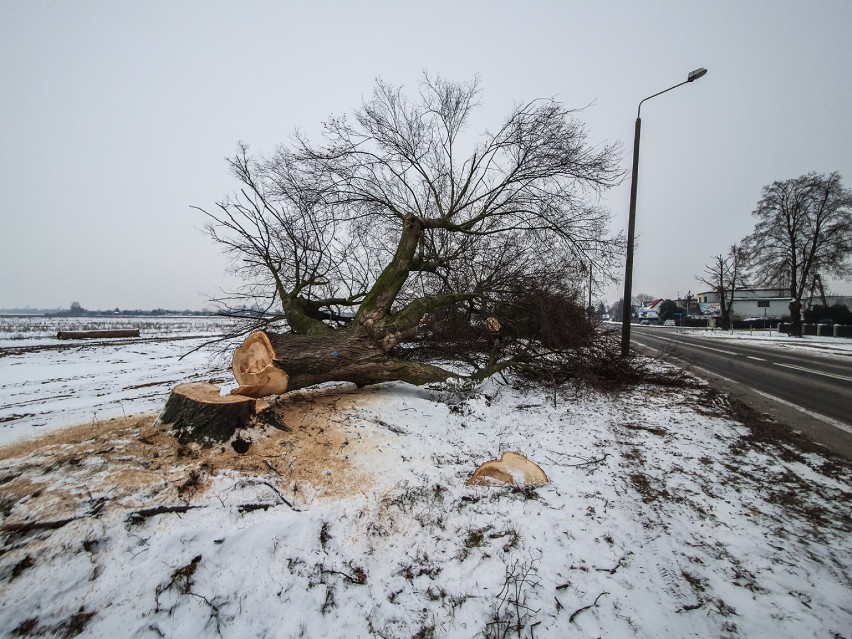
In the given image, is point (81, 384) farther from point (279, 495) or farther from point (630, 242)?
point (630, 242)

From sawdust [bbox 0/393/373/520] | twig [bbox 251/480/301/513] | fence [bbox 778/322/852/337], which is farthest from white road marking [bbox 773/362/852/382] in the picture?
fence [bbox 778/322/852/337]

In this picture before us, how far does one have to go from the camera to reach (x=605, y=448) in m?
3.78

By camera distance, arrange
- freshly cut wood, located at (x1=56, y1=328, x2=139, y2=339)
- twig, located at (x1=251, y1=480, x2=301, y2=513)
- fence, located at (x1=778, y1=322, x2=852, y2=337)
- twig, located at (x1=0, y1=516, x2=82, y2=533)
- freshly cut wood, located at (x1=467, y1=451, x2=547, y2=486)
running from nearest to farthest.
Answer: twig, located at (x1=0, y1=516, x2=82, y2=533) < twig, located at (x1=251, y1=480, x2=301, y2=513) < freshly cut wood, located at (x1=467, y1=451, x2=547, y2=486) < fence, located at (x1=778, y1=322, x2=852, y2=337) < freshly cut wood, located at (x1=56, y1=328, x2=139, y2=339)

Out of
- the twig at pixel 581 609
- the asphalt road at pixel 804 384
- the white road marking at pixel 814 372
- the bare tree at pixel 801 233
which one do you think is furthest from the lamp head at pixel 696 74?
the bare tree at pixel 801 233

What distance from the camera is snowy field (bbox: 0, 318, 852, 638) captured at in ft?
5.92

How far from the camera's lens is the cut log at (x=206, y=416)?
10.2 ft

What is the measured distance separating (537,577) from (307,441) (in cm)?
→ 230

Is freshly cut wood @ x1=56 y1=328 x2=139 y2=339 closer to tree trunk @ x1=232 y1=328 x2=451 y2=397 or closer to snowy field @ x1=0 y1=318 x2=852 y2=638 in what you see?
snowy field @ x1=0 y1=318 x2=852 y2=638

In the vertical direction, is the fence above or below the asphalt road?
above

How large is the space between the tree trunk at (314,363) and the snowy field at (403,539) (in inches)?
21.1

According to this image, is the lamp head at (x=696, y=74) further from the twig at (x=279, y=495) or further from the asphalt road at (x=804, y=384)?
the twig at (x=279, y=495)

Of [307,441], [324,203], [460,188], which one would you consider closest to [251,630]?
[307,441]

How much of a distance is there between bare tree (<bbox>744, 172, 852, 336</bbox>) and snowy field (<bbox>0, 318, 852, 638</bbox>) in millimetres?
25439

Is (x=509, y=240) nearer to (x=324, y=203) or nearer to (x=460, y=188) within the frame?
(x=460, y=188)
